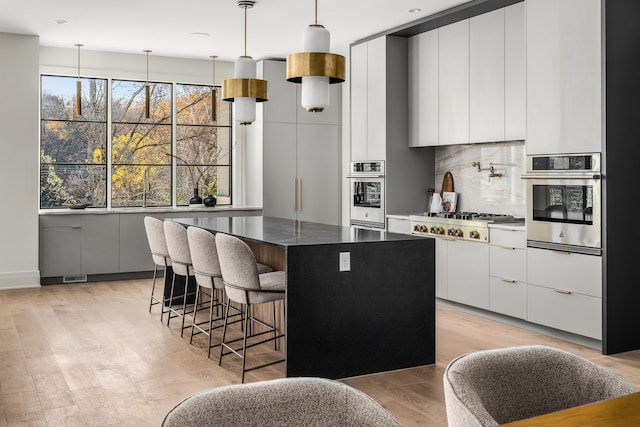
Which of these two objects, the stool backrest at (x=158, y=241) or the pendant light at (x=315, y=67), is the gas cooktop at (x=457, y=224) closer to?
the pendant light at (x=315, y=67)

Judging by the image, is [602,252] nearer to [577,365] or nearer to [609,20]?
[609,20]

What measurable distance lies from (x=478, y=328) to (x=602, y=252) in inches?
50.9

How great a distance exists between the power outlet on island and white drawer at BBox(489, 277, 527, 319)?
1.95 meters

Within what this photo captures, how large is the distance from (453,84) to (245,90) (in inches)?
87.6

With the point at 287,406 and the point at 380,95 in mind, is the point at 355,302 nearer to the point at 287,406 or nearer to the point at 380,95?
the point at 287,406

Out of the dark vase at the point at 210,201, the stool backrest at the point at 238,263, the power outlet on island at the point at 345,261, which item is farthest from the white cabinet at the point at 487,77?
the dark vase at the point at 210,201

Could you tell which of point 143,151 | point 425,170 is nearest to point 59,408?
point 425,170

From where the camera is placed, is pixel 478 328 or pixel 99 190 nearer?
pixel 478 328

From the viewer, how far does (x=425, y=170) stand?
718cm

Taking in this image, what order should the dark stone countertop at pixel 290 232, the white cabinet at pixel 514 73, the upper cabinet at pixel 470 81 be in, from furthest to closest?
the upper cabinet at pixel 470 81
the white cabinet at pixel 514 73
the dark stone countertop at pixel 290 232

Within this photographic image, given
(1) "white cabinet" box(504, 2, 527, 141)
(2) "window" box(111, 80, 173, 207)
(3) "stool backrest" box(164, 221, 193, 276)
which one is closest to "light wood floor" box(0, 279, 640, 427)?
(3) "stool backrest" box(164, 221, 193, 276)

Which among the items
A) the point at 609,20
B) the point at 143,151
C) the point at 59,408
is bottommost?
the point at 59,408

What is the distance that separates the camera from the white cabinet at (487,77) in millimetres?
5793

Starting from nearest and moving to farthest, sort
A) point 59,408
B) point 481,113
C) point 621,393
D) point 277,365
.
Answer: point 621,393 → point 59,408 → point 277,365 → point 481,113
